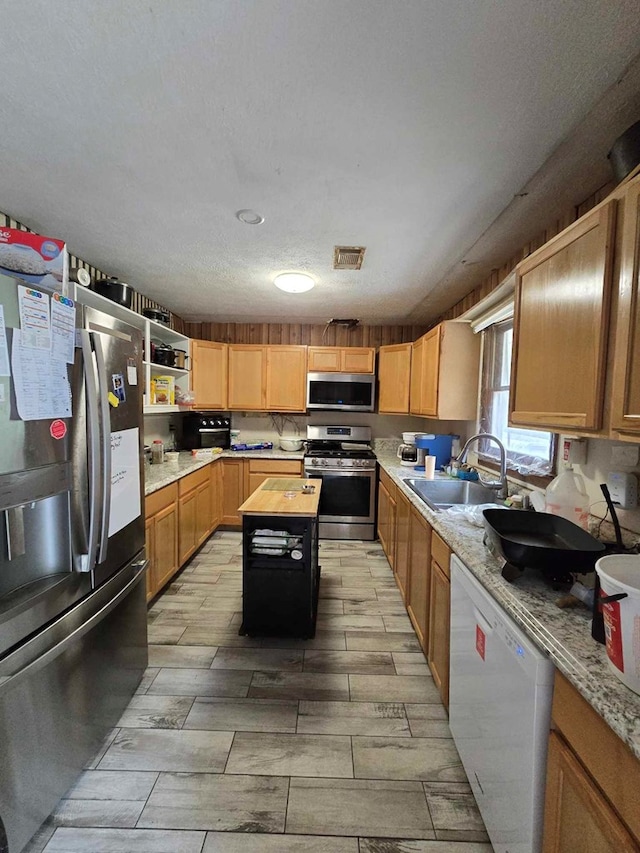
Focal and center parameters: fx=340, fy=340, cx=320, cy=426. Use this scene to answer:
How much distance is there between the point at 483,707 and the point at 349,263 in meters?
2.51

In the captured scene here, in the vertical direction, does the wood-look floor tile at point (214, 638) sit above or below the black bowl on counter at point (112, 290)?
below

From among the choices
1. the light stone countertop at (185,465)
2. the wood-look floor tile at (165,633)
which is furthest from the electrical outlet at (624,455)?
the wood-look floor tile at (165,633)

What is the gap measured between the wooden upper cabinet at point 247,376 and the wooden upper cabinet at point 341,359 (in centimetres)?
59

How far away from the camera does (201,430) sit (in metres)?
3.96

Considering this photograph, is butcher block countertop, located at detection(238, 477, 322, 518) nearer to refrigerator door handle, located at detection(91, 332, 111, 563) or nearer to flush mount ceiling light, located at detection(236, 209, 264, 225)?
refrigerator door handle, located at detection(91, 332, 111, 563)

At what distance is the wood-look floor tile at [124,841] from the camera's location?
110cm

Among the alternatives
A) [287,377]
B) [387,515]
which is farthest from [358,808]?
[287,377]

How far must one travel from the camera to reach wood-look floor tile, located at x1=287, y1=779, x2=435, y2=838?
45.6 inches

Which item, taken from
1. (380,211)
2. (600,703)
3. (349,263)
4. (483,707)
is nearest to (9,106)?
(380,211)

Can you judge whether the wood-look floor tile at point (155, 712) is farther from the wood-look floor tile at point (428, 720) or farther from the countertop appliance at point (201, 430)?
the countertop appliance at point (201, 430)

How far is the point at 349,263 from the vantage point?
2445mm

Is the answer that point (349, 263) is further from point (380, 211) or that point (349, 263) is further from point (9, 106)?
point (9, 106)

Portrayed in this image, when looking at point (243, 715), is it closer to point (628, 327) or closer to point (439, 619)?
point (439, 619)

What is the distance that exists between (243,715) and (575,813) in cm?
134
